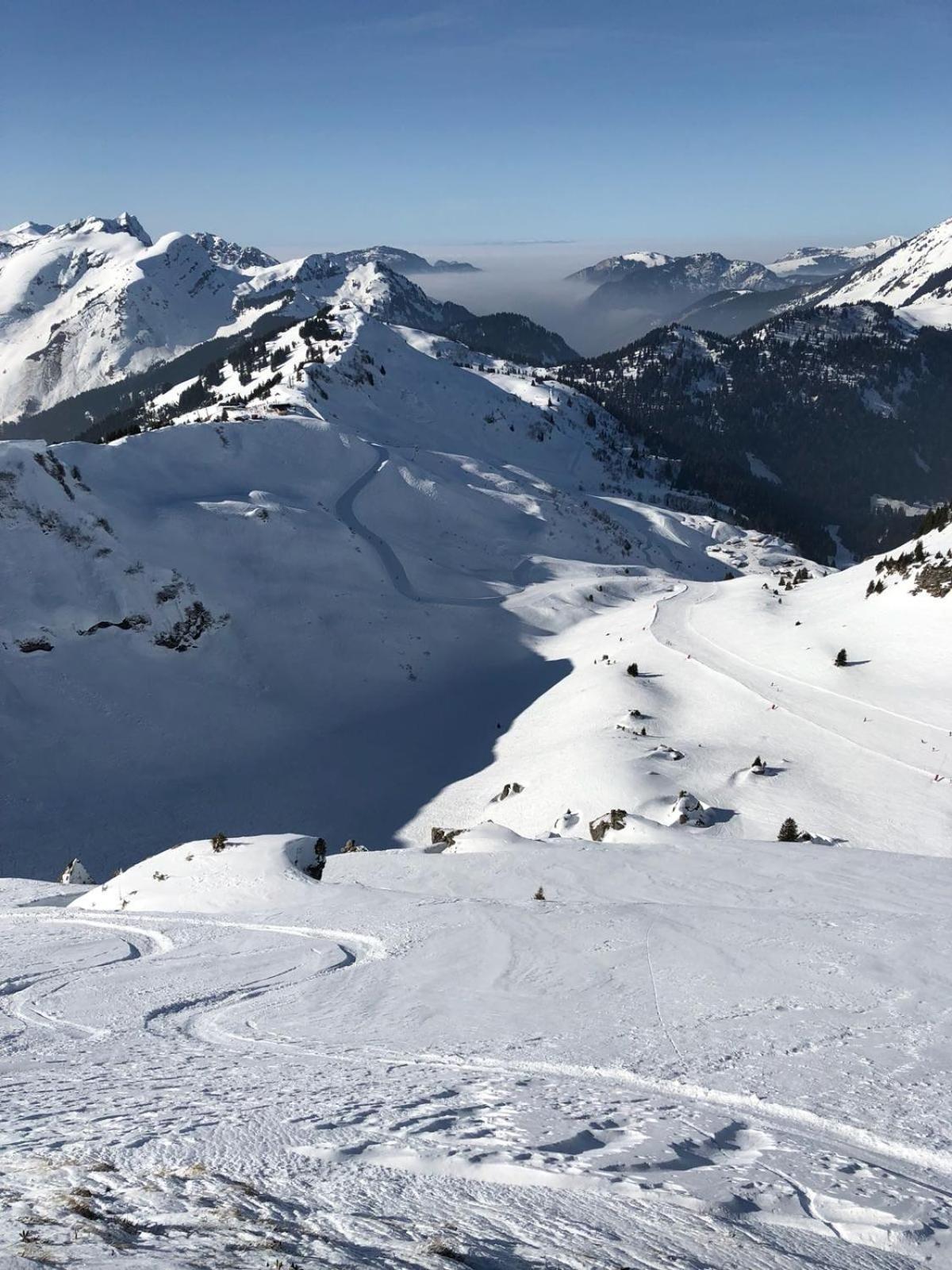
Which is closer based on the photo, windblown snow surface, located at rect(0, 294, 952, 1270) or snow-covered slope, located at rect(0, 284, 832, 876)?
windblown snow surface, located at rect(0, 294, 952, 1270)

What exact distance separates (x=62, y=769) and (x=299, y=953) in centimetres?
3711

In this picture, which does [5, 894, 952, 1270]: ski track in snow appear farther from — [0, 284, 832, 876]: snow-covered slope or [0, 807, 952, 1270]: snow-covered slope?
[0, 284, 832, 876]: snow-covered slope

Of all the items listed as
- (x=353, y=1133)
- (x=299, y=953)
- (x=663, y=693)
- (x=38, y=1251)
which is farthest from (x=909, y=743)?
(x=38, y=1251)

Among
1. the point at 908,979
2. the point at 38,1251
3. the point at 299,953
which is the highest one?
the point at 38,1251

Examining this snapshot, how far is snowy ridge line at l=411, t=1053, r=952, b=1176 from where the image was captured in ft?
23.2

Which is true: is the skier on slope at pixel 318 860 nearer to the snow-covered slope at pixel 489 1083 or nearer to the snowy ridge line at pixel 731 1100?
the snow-covered slope at pixel 489 1083

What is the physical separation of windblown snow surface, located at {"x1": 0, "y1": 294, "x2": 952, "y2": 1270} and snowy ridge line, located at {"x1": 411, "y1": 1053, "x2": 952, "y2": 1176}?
5 centimetres

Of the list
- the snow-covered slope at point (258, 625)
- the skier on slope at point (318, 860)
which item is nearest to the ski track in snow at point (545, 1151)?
the skier on slope at point (318, 860)

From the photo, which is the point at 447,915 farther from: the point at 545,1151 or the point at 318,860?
the point at 545,1151

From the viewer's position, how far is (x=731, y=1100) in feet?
26.6

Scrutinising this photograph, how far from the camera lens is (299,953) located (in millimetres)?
14203

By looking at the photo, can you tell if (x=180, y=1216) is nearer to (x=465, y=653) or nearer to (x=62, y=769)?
(x=62, y=769)

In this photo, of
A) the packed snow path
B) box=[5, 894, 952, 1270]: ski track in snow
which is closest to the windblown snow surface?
box=[5, 894, 952, 1270]: ski track in snow

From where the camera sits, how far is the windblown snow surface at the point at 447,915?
5.91 metres
